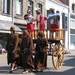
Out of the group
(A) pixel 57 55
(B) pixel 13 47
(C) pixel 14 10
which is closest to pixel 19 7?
(C) pixel 14 10

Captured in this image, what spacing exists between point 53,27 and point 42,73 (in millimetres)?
2745

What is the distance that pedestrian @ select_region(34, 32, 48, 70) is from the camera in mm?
11445

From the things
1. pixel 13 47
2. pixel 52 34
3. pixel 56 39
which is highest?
pixel 52 34

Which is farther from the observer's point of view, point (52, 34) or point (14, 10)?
point (14, 10)

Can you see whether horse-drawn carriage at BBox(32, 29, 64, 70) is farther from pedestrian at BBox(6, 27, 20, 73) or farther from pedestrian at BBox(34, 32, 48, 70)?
pedestrian at BBox(6, 27, 20, 73)

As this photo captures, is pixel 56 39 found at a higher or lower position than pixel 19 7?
lower

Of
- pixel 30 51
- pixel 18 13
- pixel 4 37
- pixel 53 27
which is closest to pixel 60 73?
pixel 30 51

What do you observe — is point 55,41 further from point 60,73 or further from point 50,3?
point 50,3

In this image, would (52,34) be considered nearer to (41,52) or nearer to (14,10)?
(41,52)

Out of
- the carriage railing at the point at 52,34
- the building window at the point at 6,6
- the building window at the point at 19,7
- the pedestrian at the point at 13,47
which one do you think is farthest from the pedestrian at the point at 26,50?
the building window at the point at 19,7

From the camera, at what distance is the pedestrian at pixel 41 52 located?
37.6 feet

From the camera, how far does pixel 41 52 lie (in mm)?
11453

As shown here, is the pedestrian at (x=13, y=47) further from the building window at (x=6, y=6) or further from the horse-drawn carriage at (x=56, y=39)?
the building window at (x=6, y=6)

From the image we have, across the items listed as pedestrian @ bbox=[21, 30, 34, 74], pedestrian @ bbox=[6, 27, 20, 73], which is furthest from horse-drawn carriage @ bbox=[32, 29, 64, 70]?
pedestrian @ bbox=[21, 30, 34, 74]
